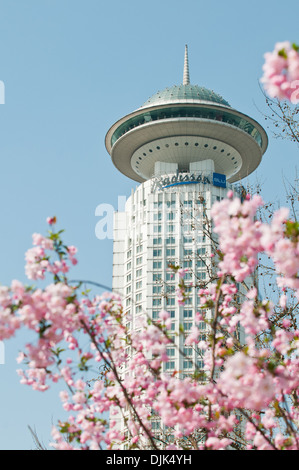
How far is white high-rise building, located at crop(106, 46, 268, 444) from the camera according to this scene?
81.2 meters

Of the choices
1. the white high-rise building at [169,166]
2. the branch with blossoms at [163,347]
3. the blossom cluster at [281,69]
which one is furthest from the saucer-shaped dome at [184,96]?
the blossom cluster at [281,69]

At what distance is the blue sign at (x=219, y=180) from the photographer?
3300 inches

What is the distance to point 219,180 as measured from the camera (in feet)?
276

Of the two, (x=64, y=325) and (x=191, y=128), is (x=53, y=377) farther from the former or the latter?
(x=191, y=128)

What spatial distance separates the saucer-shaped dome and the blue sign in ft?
32.6

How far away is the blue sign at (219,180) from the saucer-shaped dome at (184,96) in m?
9.95

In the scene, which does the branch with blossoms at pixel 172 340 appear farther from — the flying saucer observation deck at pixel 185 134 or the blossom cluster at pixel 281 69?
the flying saucer observation deck at pixel 185 134

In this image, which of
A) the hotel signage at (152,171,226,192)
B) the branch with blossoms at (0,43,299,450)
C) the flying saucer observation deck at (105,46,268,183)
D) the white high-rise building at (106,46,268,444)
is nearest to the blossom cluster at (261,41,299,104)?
the branch with blossoms at (0,43,299,450)

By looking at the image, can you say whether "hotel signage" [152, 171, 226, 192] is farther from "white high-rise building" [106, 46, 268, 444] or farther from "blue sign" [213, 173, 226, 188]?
"white high-rise building" [106, 46, 268, 444]

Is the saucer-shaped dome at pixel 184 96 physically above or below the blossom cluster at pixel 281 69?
above

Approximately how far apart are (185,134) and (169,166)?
542 centimetres

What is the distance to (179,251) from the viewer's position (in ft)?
267

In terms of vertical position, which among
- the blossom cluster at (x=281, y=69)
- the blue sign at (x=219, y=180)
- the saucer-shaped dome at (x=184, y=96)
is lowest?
the blossom cluster at (x=281, y=69)
